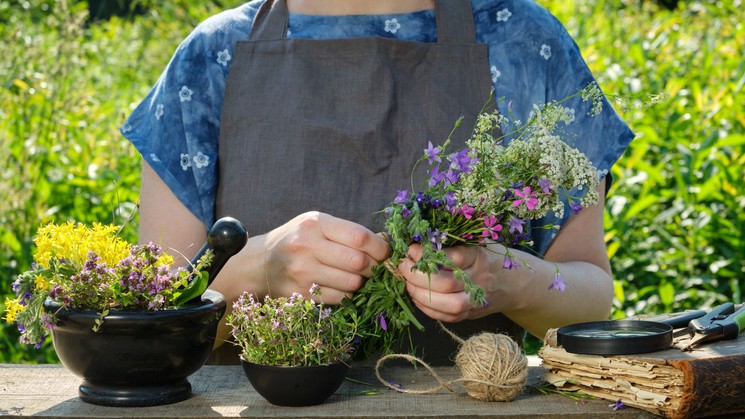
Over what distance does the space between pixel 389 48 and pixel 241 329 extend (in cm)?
92

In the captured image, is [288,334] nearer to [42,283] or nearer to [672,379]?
[42,283]

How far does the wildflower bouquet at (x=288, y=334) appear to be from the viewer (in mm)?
1500

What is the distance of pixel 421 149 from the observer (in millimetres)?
2166

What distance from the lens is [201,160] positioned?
220cm

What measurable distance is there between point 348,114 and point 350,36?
21cm

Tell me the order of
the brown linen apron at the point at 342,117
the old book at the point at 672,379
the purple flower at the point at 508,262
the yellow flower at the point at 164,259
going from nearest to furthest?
the old book at the point at 672,379, the yellow flower at the point at 164,259, the purple flower at the point at 508,262, the brown linen apron at the point at 342,117

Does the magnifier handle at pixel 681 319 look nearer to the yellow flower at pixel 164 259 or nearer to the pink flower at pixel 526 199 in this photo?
the pink flower at pixel 526 199

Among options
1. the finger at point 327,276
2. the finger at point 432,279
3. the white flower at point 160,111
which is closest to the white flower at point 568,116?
the finger at point 432,279

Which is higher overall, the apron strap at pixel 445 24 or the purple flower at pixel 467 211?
the apron strap at pixel 445 24

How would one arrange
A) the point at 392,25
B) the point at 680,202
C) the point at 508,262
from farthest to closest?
the point at 680,202
the point at 392,25
the point at 508,262

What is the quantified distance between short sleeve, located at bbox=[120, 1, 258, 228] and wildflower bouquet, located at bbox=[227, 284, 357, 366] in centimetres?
69

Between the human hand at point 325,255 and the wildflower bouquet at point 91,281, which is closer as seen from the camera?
the wildflower bouquet at point 91,281

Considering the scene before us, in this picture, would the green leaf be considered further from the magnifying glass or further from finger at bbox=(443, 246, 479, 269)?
the magnifying glass

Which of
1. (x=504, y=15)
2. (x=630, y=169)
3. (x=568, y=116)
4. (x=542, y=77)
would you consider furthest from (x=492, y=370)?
(x=630, y=169)
